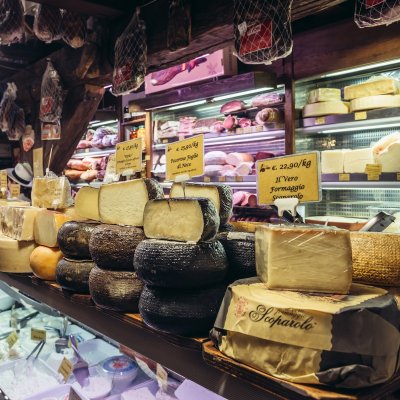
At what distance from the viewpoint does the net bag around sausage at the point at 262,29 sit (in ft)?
5.08

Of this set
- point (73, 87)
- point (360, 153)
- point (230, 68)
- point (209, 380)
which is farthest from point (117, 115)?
point (209, 380)

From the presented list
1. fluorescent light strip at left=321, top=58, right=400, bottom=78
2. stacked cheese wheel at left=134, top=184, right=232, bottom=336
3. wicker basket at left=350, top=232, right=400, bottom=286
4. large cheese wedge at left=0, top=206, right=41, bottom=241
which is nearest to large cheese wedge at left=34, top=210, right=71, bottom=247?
large cheese wedge at left=0, top=206, right=41, bottom=241

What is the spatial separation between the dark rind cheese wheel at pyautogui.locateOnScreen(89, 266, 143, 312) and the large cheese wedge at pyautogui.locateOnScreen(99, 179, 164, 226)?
17cm

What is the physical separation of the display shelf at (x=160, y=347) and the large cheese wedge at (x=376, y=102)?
102 inches

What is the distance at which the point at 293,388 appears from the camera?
2.39 ft

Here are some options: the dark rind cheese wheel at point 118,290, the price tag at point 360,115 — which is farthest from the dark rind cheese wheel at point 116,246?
the price tag at point 360,115

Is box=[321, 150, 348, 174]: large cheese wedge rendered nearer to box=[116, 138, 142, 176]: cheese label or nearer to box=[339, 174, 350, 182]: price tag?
box=[339, 174, 350, 182]: price tag

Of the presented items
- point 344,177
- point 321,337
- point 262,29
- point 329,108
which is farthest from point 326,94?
point 321,337

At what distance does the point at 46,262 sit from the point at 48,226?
0.15 metres

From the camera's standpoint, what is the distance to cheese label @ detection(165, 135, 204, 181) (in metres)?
1.23

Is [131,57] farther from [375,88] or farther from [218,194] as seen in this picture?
[375,88]

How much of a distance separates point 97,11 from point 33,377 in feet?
6.21

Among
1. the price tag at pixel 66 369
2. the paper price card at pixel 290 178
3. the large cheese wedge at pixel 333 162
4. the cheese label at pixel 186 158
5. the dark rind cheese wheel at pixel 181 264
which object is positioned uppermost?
the large cheese wedge at pixel 333 162

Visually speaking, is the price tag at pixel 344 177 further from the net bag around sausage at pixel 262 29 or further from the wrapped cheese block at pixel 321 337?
the wrapped cheese block at pixel 321 337
